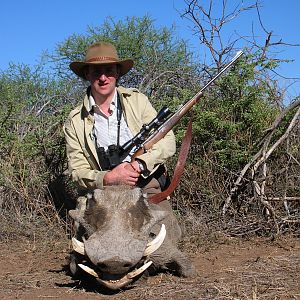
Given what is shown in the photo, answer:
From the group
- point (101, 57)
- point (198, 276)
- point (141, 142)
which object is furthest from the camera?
point (101, 57)

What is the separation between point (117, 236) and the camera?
3.87 metres

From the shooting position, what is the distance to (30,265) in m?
5.28

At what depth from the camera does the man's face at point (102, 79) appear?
5.34 meters

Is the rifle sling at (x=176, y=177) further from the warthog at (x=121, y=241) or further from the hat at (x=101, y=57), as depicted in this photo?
the hat at (x=101, y=57)

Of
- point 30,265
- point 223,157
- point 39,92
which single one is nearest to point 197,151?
point 223,157

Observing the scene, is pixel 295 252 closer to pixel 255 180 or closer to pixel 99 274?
pixel 255 180

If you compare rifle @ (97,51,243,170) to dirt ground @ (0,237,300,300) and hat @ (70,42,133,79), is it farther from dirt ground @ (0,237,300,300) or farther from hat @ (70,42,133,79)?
dirt ground @ (0,237,300,300)

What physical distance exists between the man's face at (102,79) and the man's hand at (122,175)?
0.90m

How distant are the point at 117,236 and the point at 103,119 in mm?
1852

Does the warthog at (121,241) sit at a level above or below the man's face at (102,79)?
below

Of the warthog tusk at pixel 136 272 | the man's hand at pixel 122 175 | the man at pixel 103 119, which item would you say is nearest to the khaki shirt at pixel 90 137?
the man at pixel 103 119

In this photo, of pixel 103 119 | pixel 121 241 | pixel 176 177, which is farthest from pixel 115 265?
pixel 103 119

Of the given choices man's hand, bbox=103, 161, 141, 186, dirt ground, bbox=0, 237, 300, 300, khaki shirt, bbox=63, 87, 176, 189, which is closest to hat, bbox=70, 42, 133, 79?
khaki shirt, bbox=63, 87, 176, 189

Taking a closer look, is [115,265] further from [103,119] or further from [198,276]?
[103,119]
